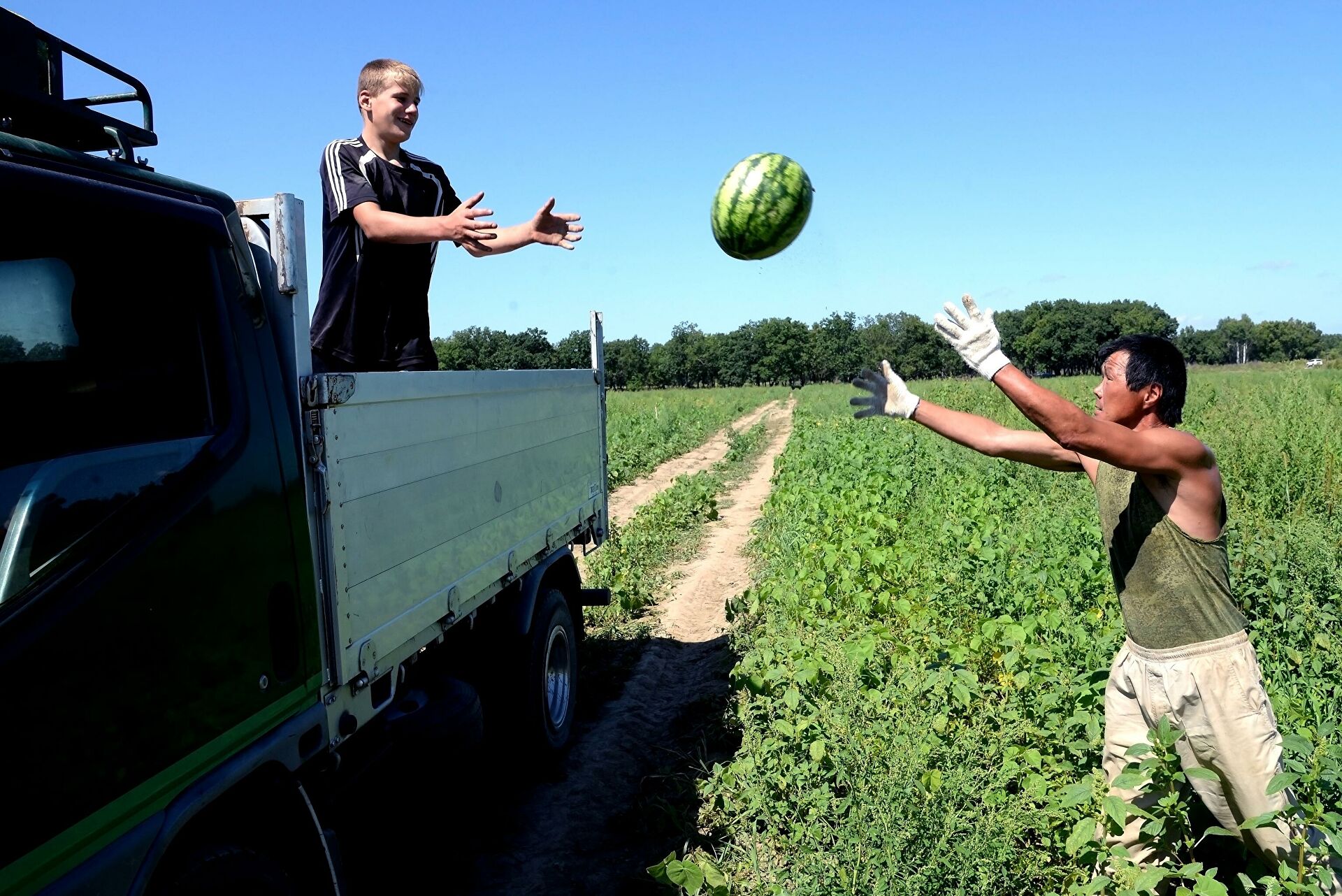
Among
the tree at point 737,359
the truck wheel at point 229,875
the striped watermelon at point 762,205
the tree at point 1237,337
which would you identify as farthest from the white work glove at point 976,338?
the tree at point 1237,337

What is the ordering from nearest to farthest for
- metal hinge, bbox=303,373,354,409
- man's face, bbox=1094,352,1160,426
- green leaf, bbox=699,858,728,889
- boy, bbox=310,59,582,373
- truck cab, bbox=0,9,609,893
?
truck cab, bbox=0,9,609,893 → metal hinge, bbox=303,373,354,409 → man's face, bbox=1094,352,1160,426 → green leaf, bbox=699,858,728,889 → boy, bbox=310,59,582,373

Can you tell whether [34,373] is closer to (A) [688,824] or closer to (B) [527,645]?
(B) [527,645]

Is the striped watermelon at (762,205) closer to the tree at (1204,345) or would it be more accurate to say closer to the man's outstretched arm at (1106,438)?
A: the man's outstretched arm at (1106,438)

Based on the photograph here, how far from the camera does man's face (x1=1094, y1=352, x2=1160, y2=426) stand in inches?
130

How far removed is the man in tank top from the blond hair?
2.44 meters

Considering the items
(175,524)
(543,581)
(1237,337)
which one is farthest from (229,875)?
Answer: (1237,337)

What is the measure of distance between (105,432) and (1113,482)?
11.0 feet

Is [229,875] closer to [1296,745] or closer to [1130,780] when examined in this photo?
[1130,780]

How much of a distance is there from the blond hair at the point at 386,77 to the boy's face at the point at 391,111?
0.01 metres

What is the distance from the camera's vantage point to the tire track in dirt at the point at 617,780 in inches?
160

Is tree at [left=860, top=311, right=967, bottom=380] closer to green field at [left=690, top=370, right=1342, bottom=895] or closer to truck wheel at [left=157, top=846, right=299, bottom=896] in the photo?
green field at [left=690, top=370, right=1342, bottom=895]

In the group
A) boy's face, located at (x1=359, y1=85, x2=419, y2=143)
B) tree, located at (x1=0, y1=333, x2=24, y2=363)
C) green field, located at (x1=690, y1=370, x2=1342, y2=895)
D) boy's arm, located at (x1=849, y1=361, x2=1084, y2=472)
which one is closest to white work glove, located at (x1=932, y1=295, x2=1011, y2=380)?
boy's arm, located at (x1=849, y1=361, x2=1084, y2=472)

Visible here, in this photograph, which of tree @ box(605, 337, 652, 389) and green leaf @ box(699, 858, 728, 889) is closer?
green leaf @ box(699, 858, 728, 889)

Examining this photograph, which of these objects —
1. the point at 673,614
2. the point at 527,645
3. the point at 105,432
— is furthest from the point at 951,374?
the point at 105,432
